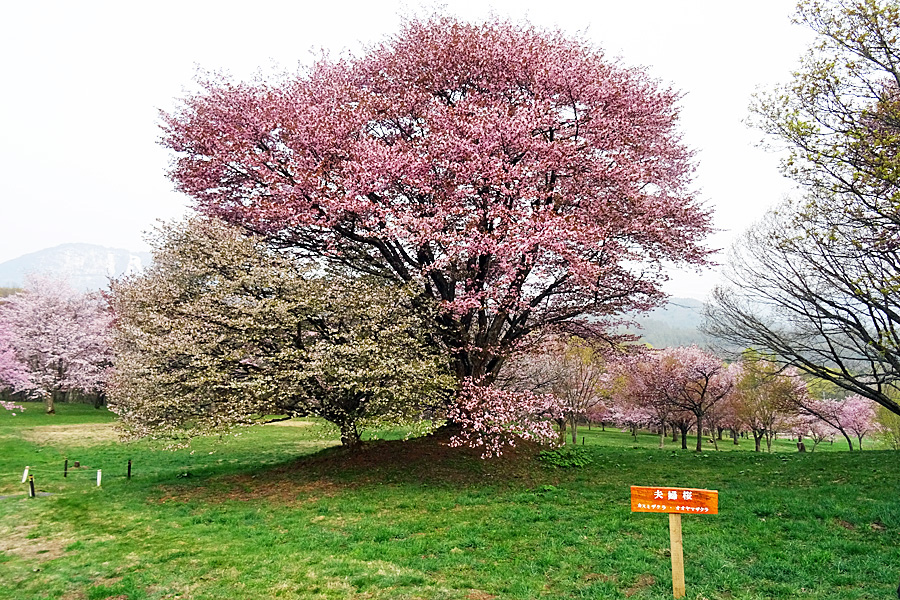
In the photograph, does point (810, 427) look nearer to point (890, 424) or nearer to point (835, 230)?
point (890, 424)

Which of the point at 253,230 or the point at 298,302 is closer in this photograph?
the point at 298,302

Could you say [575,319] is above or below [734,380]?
above

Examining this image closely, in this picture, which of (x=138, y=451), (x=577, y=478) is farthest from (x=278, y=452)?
(x=577, y=478)

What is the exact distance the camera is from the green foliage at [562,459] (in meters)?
15.0

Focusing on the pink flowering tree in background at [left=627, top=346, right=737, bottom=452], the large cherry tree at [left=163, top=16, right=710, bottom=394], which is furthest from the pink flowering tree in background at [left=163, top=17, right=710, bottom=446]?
the pink flowering tree in background at [left=627, top=346, right=737, bottom=452]

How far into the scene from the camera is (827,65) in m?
10.1

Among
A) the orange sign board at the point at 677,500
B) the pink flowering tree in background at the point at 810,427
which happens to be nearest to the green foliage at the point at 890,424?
the pink flowering tree in background at the point at 810,427

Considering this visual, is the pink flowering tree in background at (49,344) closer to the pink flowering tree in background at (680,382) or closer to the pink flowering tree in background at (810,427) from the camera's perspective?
the pink flowering tree in background at (680,382)

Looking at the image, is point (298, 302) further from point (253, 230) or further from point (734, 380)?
point (734, 380)

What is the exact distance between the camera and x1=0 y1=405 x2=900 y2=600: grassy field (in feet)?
22.4

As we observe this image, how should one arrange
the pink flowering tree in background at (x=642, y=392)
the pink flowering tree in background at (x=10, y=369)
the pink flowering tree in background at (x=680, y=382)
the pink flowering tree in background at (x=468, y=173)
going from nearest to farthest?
1. the pink flowering tree in background at (x=468, y=173)
2. the pink flowering tree in background at (x=680, y=382)
3. the pink flowering tree in background at (x=642, y=392)
4. the pink flowering tree in background at (x=10, y=369)

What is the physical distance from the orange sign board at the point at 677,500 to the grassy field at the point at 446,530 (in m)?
1.05

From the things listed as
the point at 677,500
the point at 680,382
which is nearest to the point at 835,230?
the point at 677,500

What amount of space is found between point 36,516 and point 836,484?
19002 millimetres
